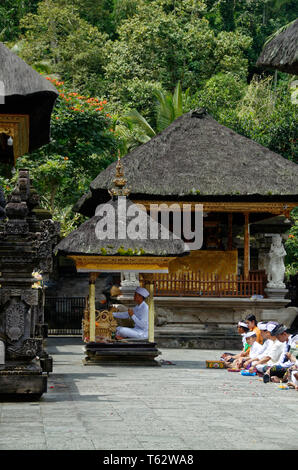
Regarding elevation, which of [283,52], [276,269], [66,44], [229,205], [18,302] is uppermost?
[66,44]

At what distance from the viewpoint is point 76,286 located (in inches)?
1277

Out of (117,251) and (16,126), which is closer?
(16,126)

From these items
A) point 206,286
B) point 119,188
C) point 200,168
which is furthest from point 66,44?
point 119,188

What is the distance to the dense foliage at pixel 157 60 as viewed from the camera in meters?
35.1

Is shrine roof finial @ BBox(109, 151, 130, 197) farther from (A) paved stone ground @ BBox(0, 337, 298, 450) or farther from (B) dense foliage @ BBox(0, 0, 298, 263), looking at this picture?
(B) dense foliage @ BBox(0, 0, 298, 263)

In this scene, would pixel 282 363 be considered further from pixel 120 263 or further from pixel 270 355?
pixel 120 263

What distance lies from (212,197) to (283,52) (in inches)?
427

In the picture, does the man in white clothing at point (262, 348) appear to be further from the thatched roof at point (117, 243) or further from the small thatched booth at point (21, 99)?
the small thatched booth at point (21, 99)

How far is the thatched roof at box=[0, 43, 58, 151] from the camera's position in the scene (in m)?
11.6

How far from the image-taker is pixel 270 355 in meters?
13.2

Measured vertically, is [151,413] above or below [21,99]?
below

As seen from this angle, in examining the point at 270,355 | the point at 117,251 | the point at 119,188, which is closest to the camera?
the point at 270,355

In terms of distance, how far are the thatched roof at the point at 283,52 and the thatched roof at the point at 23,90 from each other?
305 centimetres

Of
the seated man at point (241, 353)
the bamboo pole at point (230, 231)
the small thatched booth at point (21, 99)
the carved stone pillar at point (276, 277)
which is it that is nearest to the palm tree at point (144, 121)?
the bamboo pole at point (230, 231)
